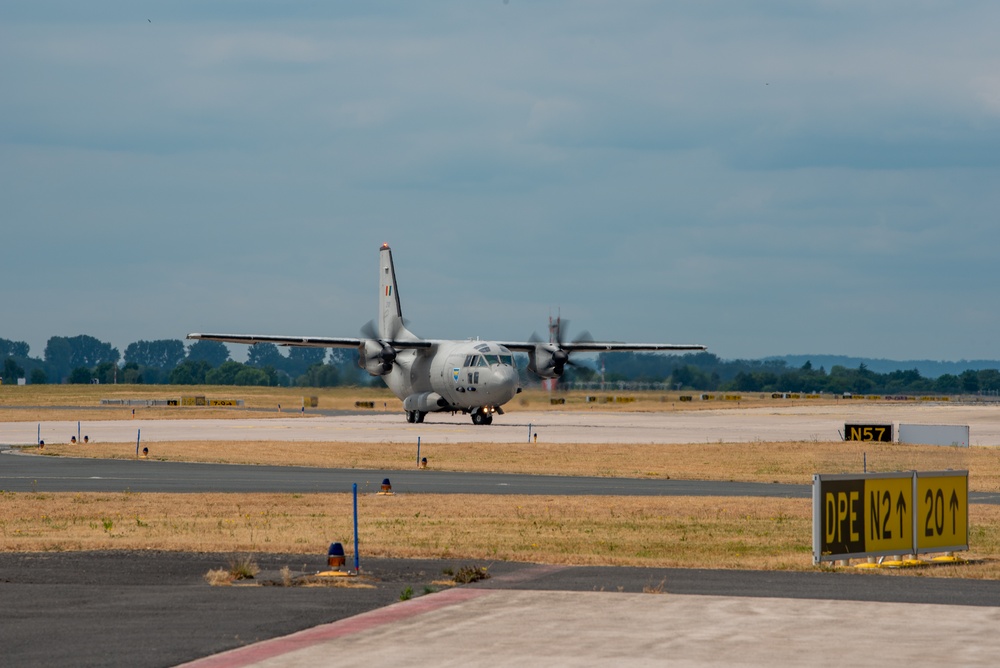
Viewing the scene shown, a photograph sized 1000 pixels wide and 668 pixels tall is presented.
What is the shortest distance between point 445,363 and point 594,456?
18958mm

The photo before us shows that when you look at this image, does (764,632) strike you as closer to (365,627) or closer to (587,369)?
(365,627)

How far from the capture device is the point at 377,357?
6975 cm

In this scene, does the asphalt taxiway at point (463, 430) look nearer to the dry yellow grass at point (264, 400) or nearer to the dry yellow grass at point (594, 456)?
the dry yellow grass at point (264, 400)

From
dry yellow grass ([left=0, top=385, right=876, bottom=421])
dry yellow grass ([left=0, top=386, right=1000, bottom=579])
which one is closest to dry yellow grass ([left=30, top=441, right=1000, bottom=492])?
dry yellow grass ([left=0, top=386, right=1000, bottom=579])

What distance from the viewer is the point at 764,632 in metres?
13.0

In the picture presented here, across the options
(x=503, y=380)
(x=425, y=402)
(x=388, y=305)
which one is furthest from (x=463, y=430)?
(x=388, y=305)

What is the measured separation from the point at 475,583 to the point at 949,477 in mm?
7446

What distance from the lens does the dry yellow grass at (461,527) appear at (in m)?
20.6

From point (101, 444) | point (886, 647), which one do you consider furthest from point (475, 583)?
point (101, 444)

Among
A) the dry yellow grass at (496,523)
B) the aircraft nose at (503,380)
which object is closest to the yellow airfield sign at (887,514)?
the dry yellow grass at (496,523)

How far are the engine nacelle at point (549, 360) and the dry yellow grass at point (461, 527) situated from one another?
3848cm

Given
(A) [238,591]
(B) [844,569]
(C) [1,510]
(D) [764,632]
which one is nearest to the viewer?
(D) [764,632]

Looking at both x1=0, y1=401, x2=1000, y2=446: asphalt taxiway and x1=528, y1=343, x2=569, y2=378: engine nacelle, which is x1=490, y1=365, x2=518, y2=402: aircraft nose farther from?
x1=528, y1=343, x2=569, y2=378: engine nacelle

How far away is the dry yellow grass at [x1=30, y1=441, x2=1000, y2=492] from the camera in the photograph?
4300 cm
